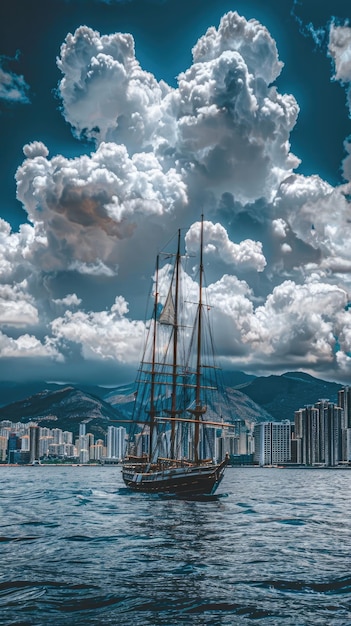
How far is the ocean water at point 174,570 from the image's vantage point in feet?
94.5

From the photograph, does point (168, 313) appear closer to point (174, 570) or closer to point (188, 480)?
point (188, 480)

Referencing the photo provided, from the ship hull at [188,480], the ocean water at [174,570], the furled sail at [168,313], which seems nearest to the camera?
the ocean water at [174,570]

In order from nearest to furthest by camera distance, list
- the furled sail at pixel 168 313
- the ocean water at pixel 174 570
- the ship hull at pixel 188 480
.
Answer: the ocean water at pixel 174 570 < the ship hull at pixel 188 480 < the furled sail at pixel 168 313

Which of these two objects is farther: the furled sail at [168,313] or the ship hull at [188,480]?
the furled sail at [168,313]

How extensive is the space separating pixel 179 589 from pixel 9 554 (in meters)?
14.6

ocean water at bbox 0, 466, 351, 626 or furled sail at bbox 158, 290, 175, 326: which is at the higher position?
furled sail at bbox 158, 290, 175, 326

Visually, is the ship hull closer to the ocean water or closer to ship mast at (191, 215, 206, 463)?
ship mast at (191, 215, 206, 463)

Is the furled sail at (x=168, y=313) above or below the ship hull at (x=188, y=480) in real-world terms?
above

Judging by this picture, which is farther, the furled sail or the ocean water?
the furled sail

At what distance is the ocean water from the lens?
28812 mm

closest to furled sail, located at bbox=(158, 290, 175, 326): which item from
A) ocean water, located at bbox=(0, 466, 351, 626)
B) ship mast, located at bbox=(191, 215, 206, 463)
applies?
ship mast, located at bbox=(191, 215, 206, 463)

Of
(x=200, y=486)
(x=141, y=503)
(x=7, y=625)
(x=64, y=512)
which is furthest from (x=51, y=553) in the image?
(x=200, y=486)

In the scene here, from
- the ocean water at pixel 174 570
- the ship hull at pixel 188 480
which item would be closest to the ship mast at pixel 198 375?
the ship hull at pixel 188 480

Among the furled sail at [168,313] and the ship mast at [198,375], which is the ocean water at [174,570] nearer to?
the ship mast at [198,375]
